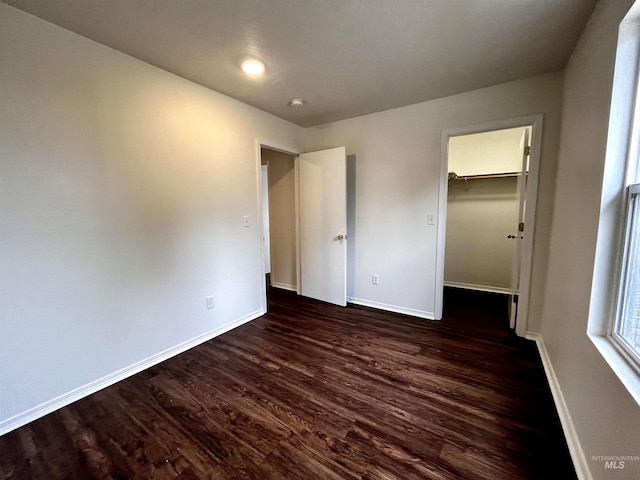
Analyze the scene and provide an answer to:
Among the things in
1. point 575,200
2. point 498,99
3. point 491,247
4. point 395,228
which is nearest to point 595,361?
point 575,200

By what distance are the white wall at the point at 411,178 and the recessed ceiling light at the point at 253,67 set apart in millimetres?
1441

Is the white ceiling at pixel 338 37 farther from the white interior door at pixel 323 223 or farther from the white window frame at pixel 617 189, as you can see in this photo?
the white interior door at pixel 323 223

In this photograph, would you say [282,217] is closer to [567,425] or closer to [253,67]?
[253,67]

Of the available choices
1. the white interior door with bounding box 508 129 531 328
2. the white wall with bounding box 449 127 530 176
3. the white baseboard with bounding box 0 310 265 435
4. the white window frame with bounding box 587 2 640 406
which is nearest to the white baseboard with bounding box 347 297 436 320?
the white interior door with bounding box 508 129 531 328

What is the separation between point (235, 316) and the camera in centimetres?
283

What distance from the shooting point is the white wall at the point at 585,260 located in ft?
3.24

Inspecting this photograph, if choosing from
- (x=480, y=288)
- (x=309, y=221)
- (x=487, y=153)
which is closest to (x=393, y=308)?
(x=309, y=221)

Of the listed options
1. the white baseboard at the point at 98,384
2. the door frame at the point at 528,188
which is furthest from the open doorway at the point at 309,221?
the door frame at the point at 528,188

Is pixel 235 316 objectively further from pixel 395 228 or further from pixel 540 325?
pixel 540 325

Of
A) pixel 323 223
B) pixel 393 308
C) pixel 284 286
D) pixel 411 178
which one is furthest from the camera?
pixel 284 286

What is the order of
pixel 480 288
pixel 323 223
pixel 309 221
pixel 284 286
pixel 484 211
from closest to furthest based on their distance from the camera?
pixel 323 223 < pixel 309 221 < pixel 484 211 < pixel 480 288 < pixel 284 286

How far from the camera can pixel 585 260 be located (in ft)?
4.49

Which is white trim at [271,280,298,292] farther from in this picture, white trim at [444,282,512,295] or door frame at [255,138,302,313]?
white trim at [444,282,512,295]

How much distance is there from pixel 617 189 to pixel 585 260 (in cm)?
39
